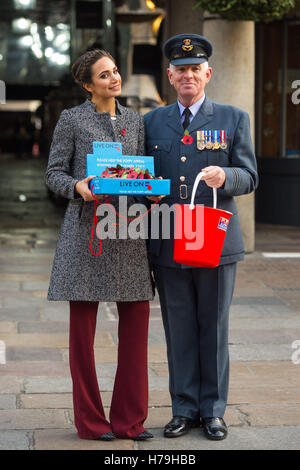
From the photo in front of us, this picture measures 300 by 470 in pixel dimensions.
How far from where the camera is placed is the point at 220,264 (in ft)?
13.4

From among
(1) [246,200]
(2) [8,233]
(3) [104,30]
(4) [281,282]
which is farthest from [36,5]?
(4) [281,282]

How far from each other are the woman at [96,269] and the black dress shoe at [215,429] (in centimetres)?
28

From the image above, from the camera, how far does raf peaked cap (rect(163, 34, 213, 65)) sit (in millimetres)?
3994

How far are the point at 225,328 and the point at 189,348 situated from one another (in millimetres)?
201

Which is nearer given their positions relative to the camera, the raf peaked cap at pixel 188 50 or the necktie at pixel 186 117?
the raf peaked cap at pixel 188 50

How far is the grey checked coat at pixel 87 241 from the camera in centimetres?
399

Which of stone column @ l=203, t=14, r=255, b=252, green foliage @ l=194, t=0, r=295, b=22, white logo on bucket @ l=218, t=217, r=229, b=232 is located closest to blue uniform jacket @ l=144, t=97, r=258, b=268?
white logo on bucket @ l=218, t=217, r=229, b=232

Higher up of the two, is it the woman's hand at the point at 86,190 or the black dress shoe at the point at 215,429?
the woman's hand at the point at 86,190

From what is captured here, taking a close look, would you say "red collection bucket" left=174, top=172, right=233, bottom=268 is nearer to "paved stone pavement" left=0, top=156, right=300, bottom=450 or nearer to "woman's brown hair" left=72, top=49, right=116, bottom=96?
"woman's brown hair" left=72, top=49, right=116, bottom=96

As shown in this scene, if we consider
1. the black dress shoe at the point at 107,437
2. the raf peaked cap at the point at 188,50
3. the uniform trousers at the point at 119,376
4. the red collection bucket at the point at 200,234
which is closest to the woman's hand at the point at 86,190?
the red collection bucket at the point at 200,234

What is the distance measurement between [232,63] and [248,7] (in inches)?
45.1

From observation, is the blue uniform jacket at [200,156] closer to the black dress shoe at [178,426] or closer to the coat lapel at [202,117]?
the coat lapel at [202,117]

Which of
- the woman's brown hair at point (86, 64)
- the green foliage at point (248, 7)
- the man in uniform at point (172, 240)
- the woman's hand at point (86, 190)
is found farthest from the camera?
the green foliage at point (248, 7)

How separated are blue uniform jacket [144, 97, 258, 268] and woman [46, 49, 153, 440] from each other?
3.9 inches
